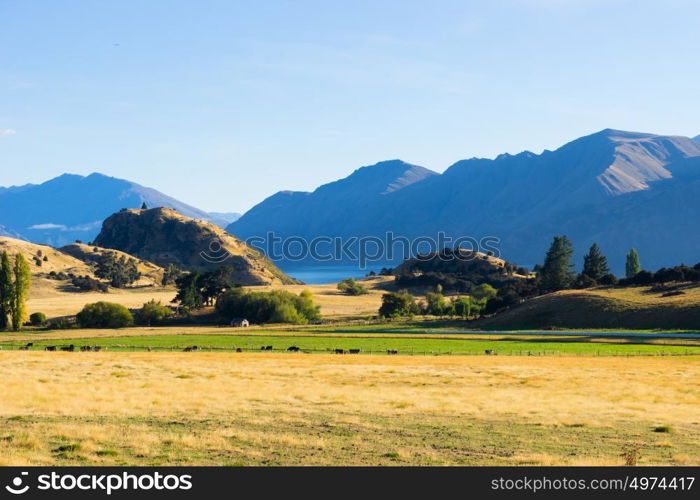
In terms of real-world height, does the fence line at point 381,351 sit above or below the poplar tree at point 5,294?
below

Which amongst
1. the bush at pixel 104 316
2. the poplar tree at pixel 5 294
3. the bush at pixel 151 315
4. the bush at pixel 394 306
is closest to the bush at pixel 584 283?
the bush at pixel 394 306

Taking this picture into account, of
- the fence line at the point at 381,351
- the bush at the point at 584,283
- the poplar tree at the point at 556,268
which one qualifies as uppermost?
the poplar tree at the point at 556,268

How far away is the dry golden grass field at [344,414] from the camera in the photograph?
25016 millimetres

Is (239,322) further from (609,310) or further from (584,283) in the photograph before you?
(584,283)

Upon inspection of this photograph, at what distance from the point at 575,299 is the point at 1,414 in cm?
12860

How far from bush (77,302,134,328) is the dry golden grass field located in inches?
2998

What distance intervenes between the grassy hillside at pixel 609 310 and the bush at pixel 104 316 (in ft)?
217

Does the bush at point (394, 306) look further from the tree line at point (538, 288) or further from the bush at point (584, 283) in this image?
the bush at point (584, 283)

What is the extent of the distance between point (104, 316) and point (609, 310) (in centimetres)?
9166

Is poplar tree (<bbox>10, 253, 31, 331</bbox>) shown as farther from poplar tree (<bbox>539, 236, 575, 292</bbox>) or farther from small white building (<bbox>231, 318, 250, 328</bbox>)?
poplar tree (<bbox>539, 236, 575, 292</bbox>)

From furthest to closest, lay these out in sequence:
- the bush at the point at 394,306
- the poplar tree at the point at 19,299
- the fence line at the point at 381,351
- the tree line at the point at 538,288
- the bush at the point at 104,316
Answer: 1. the bush at the point at 394,306
2. the tree line at the point at 538,288
3. the bush at the point at 104,316
4. the poplar tree at the point at 19,299
5. the fence line at the point at 381,351

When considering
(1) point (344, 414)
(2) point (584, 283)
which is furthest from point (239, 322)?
(1) point (344, 414)

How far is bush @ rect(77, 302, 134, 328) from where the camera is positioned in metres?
144

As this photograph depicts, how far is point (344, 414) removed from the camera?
119 feet
